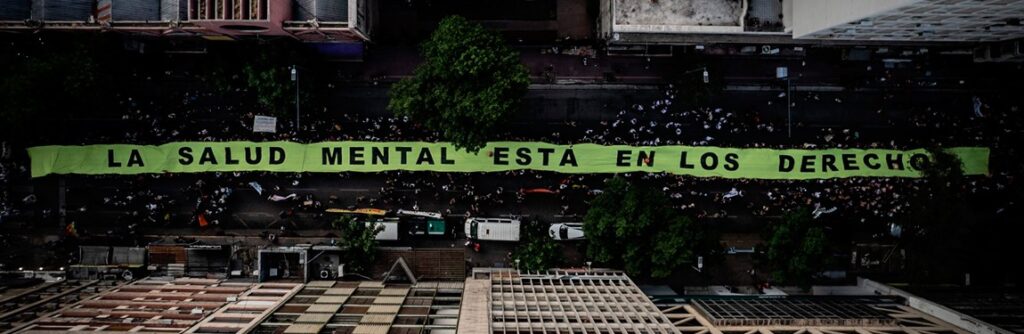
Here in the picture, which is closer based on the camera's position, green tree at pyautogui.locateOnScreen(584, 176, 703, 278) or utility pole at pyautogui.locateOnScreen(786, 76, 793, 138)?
green tree at pyautogui.locateOnScreen(584, 176, 703, 278)

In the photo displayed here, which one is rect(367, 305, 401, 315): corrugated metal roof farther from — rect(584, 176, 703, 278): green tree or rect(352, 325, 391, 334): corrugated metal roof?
rect(584, 176, 703, 278): green tree

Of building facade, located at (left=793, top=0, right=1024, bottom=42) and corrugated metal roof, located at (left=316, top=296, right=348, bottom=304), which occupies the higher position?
building facade, located at (left=793, top=0, right=1024, bottom=42)

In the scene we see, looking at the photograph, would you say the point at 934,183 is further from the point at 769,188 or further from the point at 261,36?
the point at 261,36

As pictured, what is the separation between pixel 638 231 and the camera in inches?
1620

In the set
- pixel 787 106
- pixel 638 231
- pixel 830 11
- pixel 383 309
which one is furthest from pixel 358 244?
pixel 830 11

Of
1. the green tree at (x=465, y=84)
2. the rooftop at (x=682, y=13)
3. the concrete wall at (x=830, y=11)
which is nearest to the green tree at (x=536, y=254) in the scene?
the green tree at (x=465, y=84)

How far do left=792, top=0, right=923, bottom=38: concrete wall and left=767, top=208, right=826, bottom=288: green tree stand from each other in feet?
40.9

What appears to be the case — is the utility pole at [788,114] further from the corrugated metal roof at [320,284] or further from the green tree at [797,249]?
the corrugated metal roof at [320,284]

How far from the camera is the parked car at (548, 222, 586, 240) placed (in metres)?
45.8

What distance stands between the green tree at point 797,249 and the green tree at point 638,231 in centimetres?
557

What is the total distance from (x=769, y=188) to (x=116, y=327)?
44861 millimetres

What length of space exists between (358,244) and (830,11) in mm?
33661

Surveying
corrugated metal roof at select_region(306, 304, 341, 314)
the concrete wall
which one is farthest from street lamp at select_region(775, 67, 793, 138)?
corrugated metal roof at select_region(306, 304, 341, 314)

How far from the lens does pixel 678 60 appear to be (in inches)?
1823
